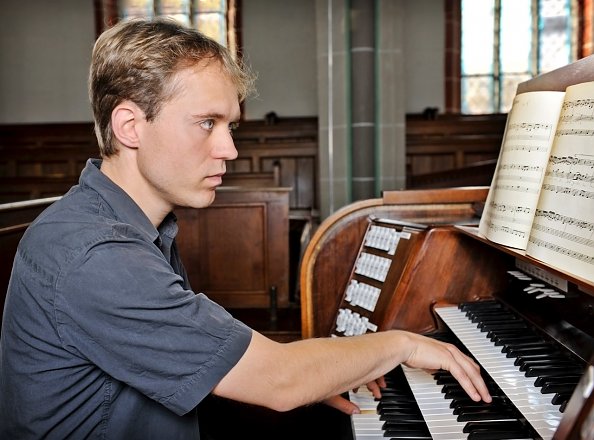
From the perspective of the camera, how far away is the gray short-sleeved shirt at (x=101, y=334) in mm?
1049

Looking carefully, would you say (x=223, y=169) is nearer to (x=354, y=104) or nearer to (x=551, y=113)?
(x=551, y=113)

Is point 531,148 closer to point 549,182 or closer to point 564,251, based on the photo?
point 549,182

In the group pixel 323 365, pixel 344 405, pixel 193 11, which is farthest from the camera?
pixel 193 11

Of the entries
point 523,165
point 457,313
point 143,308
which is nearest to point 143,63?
point 143,308

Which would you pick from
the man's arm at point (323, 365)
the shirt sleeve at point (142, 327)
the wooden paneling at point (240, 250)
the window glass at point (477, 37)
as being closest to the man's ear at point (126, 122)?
the shirt sleeve at point (142, 327)

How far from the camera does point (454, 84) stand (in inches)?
382

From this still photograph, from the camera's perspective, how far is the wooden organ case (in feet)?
4.25

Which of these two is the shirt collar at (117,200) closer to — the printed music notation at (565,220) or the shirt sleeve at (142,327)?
the shirt sleeve at (142,327)

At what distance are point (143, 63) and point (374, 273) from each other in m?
1.20

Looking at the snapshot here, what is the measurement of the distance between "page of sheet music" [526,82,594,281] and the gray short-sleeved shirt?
0.66 metres

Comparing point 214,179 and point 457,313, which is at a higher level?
point 214,179

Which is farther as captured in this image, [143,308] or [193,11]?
[193,11]

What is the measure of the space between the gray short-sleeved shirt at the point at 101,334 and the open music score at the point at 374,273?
3.03ft

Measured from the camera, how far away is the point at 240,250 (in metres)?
4.38
